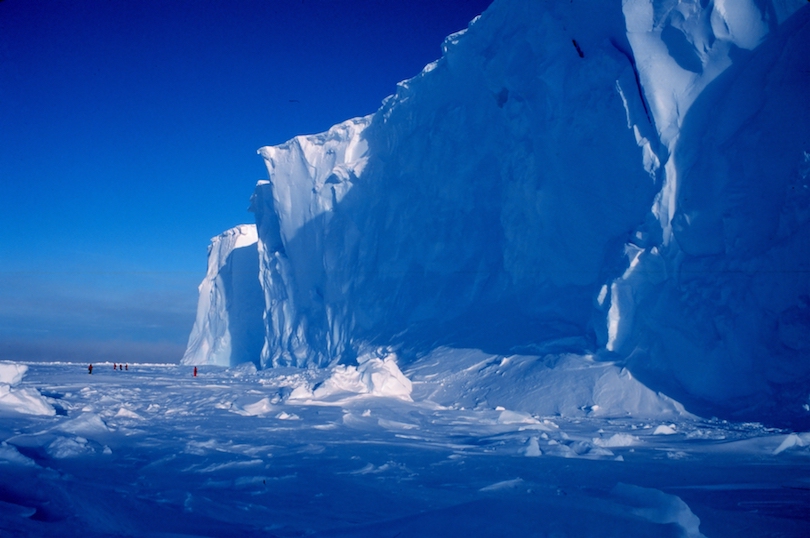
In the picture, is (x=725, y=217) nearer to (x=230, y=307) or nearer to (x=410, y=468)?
(x=410, y=468)

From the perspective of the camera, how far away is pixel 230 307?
90.5ft

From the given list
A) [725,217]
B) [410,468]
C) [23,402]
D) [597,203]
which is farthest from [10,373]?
[725,217]

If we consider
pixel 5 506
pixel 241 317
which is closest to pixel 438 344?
pixel 5 506

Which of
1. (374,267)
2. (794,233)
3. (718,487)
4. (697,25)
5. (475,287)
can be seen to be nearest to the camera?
(718,487)

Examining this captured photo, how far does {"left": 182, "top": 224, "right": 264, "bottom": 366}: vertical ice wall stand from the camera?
2648cm

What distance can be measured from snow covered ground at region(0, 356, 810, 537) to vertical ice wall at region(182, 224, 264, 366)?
17291 millimetres

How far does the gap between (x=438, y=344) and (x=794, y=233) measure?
25.0ft

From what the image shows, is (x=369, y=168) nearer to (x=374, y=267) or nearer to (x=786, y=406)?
(x=374, y=267)

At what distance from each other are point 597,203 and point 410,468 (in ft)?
25.7

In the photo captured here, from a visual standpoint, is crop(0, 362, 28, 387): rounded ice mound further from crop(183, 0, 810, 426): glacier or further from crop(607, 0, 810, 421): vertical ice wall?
crop(607, 0, 810, 421): vertical ice wall

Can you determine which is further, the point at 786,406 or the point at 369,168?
the point at 369,168

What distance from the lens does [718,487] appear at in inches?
159

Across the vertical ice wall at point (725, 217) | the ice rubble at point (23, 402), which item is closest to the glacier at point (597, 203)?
the vertical ice wall at point (725, 217)

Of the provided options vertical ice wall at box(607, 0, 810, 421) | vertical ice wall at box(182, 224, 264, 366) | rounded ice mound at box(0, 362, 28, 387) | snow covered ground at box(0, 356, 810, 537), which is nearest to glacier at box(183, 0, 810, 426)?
vertical ice wall at box(607, 0, 810, 421)
